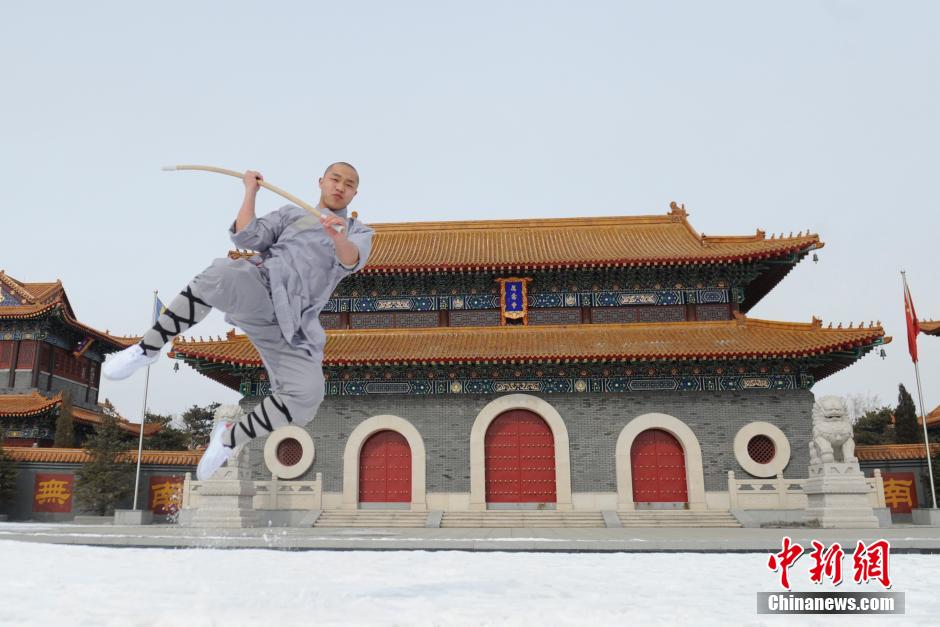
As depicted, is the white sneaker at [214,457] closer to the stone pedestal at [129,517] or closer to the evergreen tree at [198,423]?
the stone pedestal at [129,517]

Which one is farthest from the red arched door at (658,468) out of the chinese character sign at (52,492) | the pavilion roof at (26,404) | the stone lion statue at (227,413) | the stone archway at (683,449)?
the pavilion roof at (26,404)

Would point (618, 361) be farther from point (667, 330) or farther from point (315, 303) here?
point (315, 303)

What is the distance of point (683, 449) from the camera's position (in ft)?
53.7

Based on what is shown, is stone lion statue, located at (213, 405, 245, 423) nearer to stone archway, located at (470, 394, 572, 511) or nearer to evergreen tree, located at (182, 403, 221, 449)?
stone archway, located at (470, 394, 572, 511)

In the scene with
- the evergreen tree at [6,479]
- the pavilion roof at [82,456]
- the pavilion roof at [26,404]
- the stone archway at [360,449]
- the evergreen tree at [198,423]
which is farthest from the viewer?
the evergreen tree at [198,423]

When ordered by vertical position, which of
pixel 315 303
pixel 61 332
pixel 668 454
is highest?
pixel 61 332

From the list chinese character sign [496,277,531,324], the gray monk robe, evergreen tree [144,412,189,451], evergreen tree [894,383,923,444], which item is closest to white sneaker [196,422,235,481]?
the gray monk robe

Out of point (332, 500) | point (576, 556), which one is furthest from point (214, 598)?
point (332, 500)

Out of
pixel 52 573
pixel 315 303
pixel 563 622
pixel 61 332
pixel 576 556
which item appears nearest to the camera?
pixel 563 622

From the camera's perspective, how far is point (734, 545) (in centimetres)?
872

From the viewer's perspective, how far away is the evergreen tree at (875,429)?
28766 millimetres

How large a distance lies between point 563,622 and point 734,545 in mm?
5557

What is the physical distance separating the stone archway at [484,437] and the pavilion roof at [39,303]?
1700 centimetres

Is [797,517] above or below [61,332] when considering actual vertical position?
below
